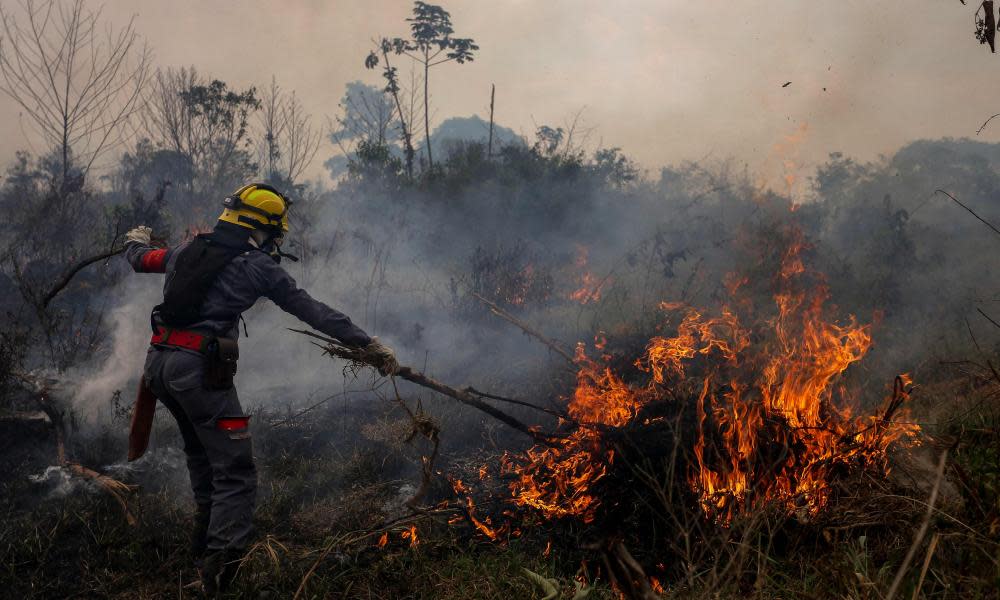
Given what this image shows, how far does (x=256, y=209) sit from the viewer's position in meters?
3.93

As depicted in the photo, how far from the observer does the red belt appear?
3.64m

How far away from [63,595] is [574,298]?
25.6 feet

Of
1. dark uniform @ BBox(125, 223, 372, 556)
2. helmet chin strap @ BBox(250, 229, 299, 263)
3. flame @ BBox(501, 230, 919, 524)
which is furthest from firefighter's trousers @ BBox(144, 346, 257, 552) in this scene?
flame @ BBox(501, 230, 919, 524)

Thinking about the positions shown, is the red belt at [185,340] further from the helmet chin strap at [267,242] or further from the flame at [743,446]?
the flame at [743,446]

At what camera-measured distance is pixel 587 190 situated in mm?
14078

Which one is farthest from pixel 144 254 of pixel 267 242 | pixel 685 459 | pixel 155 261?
pixel 685 459

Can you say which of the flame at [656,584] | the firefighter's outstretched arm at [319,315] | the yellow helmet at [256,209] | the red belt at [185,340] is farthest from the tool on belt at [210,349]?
the flame at [656,584]

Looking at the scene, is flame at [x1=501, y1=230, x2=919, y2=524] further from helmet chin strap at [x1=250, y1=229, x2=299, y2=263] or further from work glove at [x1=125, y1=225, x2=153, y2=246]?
work glove at [x1=125, y1=225, x2=153, y2=246]

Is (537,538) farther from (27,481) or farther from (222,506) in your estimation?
(27,481)

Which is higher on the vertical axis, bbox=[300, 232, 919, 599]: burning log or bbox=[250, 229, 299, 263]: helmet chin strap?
bbox=[250, 229, 299, 263]: helmet chin strap

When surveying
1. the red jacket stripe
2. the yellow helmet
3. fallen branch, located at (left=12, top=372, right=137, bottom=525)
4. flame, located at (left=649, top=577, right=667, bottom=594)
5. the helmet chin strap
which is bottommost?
flame, located at (left=649, top=577, right=667, bottom=594)

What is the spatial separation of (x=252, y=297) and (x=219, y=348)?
41cm

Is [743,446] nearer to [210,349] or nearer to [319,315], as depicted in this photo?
[319,315]

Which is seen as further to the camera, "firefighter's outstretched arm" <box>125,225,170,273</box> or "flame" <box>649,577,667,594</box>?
"firefighter's outstretched arm" <box>125,225,170,273</box>
